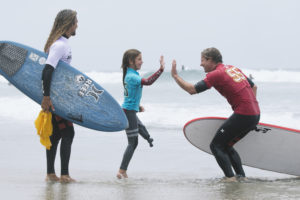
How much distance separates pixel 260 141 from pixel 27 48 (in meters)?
2.55

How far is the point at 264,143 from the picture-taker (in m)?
5.12

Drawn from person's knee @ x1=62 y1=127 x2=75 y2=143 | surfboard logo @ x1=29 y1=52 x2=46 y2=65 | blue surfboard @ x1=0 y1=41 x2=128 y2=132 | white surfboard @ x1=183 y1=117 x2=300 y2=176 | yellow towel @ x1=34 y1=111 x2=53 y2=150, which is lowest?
white surfboard @ x1=183 y1=117 x2=300 y2=176

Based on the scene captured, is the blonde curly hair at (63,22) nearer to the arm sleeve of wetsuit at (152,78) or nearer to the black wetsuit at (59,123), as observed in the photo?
the black wetsuit at (59,123)

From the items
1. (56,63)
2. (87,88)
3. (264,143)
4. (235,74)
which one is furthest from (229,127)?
(56,63)

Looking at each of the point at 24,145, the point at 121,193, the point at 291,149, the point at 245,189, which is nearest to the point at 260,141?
the point at 291,149

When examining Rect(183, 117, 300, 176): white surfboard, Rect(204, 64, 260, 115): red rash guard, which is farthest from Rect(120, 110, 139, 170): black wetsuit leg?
Rect(204, 64, 260, 115): red rash guard

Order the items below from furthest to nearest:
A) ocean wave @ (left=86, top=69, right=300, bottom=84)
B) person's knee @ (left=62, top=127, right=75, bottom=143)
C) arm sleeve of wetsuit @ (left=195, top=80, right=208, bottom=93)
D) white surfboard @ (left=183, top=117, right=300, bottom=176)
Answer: ocean wave @ (left=86, top=69, right=300, bottom=84) < white surfboard @ (left=183, top=117, right=300, bottom=176) < person's knee @ (left=62, top=127, right=75, bottom=143) < arm sleeve of wetsuit @ (left=195, top=80, right=208, bottom=93)

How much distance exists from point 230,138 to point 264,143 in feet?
2.26

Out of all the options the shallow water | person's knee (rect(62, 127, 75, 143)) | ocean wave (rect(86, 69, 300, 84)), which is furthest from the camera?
ocean wave (rect(86, 69, 300, 84))

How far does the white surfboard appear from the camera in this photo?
5023 mm

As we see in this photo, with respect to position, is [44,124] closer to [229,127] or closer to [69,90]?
[69,90]

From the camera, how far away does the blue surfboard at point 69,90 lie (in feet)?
14.9

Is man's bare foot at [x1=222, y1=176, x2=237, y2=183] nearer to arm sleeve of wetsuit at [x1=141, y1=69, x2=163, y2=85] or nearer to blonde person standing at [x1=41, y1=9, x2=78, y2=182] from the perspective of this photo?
arm sleeve of wetsuit at [x1=141, y1=69, x2=163, y2=85]

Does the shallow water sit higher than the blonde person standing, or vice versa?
the blonde person standing
